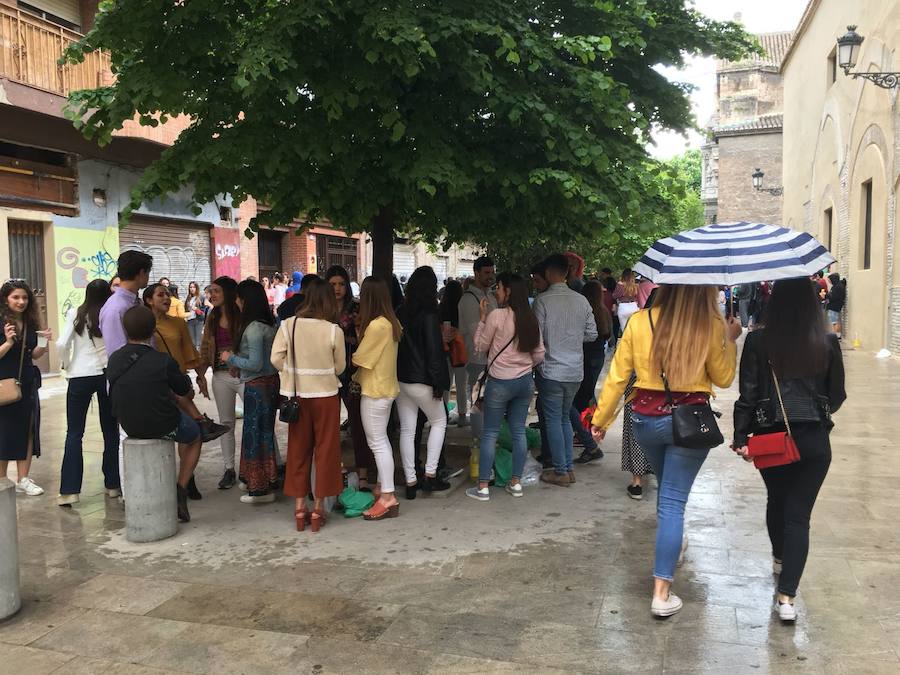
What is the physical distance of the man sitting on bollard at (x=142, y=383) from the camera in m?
4.92

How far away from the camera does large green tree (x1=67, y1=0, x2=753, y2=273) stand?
16.4 feet

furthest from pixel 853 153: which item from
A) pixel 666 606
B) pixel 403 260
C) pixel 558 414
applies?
pixel 666 606

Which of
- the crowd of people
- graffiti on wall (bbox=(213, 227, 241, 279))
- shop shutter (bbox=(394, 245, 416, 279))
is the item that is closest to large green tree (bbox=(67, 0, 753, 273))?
the crowd of people

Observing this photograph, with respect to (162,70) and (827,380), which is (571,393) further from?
(162,70)

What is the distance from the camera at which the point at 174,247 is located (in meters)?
16.5

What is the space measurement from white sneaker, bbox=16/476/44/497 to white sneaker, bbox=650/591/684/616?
498cm

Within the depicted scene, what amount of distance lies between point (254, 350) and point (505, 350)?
75.6 inches

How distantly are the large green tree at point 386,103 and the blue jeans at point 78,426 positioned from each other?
1504mm

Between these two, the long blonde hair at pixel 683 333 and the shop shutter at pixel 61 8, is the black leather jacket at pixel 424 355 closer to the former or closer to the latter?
the long blonde hair at pixel 683 333

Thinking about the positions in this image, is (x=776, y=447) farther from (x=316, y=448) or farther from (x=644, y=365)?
(x=316, y=448)

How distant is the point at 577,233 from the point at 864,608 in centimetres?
443

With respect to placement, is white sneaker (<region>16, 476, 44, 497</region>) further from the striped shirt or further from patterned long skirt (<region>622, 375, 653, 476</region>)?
patterned long skirt (<region>622, 375, 653, 476</region>)

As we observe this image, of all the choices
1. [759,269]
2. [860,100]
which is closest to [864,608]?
[759,269]

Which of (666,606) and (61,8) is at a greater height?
(61,8)
